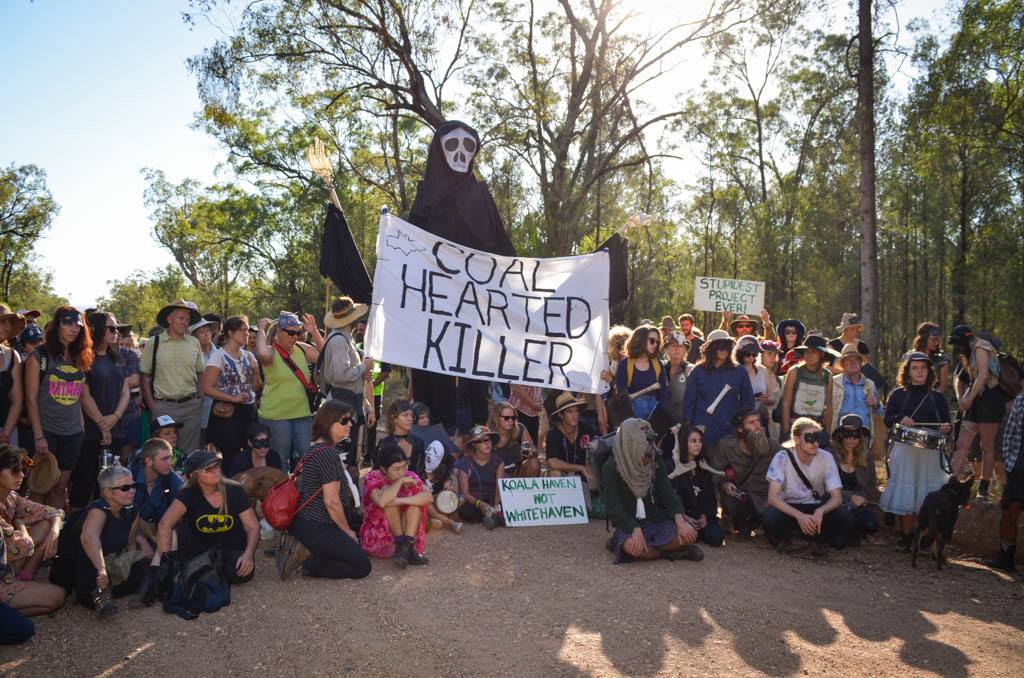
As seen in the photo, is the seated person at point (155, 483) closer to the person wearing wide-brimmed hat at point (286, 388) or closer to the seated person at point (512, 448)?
the person wearing wide-brimmed hat at point (286, 388)

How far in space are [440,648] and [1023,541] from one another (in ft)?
17.5

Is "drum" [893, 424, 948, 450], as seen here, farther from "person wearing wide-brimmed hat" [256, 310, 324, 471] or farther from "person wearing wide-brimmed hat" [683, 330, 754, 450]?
"person wearing wide-brimmed hat" [256, 310, 324, 471]

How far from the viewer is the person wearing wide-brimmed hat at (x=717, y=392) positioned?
7.88 m

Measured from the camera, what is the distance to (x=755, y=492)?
7.73 m

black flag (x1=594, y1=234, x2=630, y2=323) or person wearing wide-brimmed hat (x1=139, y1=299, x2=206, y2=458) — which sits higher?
black flag (x1=594, y1=234, x2=630, y2=323)

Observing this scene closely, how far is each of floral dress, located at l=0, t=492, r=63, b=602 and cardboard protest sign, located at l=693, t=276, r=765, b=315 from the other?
10.2 meters

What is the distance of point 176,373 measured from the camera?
775 centimetres

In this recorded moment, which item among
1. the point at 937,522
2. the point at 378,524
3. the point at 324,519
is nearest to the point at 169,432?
the point at 324,519

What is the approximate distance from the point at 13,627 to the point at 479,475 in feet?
14.3

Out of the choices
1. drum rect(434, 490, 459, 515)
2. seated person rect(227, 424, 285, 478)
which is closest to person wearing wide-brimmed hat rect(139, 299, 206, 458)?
seated person rect(227, 424, 285, 478)

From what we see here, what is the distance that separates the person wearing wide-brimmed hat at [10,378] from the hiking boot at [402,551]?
3.17 meters

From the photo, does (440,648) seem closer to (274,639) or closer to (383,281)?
(274,639)

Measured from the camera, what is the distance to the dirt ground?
4668mm

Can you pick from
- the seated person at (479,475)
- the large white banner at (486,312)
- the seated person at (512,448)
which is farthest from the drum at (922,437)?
the seated person at (479,475)
